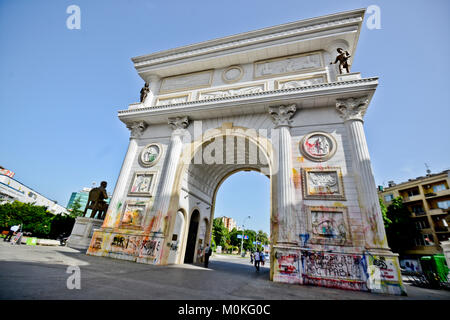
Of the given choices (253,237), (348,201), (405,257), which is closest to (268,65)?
(348,201)

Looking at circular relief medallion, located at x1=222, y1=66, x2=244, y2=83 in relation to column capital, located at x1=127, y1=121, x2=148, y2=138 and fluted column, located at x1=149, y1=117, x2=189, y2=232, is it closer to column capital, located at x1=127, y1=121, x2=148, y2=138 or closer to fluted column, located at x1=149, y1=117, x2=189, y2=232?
fluted column, located at x1=149, y1=117, x2=189, y2=232

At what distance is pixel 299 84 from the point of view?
1338 centimetres

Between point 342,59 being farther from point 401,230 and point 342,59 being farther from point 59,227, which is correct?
point 401,230

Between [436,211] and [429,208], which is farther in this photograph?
[429,208]

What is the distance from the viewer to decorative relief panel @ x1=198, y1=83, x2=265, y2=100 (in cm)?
1430

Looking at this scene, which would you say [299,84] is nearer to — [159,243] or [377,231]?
[377,231]

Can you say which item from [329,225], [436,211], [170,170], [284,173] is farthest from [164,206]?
[436,211]

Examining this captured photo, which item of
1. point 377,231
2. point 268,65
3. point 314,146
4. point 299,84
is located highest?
point 268,65

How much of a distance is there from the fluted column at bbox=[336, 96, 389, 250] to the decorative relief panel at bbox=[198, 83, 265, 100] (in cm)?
529

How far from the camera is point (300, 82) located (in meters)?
13.5

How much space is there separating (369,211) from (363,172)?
1.86 meters

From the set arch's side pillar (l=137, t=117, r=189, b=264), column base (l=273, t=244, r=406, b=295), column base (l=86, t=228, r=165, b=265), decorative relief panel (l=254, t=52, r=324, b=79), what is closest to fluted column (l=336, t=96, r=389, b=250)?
column base (l=273, t=244, r=406, b=295)

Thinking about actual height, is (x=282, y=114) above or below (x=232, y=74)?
below
